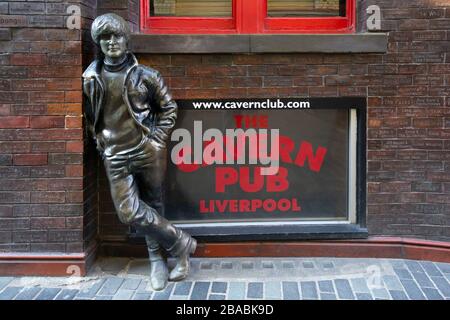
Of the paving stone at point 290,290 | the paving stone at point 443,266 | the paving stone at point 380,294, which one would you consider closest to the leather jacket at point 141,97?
the paving stone at point 290,290

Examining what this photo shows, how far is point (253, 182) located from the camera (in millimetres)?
5152

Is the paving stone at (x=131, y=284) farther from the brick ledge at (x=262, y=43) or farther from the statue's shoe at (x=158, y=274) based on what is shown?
the brick ledge at (x=262, y=43)

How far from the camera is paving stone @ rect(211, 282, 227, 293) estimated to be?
4218 millimetres

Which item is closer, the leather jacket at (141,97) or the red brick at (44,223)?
the leather jacket at (141,97)

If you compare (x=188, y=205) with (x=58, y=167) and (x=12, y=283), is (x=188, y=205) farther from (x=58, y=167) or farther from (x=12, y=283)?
(x=12, y=283)

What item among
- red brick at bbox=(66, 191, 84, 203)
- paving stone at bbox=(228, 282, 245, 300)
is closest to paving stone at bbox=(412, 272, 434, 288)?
paving stone at bbox=(228, 282, 245, 300)

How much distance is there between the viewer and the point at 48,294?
4160mm

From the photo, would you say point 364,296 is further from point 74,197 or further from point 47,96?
point 47,96

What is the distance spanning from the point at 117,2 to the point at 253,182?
2.17m

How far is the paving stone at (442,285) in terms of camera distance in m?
4.14

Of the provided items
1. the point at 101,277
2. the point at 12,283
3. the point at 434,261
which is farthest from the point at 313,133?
the point at 12,283

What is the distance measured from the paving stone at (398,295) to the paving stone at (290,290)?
0.75 meters

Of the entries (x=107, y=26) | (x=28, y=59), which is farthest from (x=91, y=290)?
(x=107, y=26)

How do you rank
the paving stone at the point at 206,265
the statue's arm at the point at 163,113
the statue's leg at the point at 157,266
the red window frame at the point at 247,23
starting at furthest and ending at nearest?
the red window frame at the point at 247,23 < the paving stone at the point at 206,265 < the statue's leg at the point at 157,266 < the statue's arm at the point at 163,113
